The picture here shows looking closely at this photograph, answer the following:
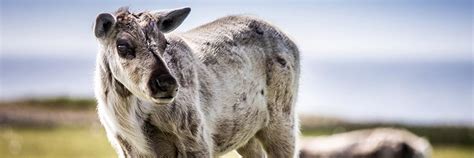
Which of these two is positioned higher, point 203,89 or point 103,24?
point 103,24

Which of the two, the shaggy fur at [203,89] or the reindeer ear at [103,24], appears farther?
the shaggy fur at [203,89]

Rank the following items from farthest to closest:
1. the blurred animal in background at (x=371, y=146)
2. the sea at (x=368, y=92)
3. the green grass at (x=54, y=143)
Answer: the sea at (x=368, y=92)
the green grass at (x=54, y=143)
the blurred animal in background at (x=371, y=146)

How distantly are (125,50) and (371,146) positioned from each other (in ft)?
38.3

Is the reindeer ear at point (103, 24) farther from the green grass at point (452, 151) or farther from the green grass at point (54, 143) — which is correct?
→ the green grass at point (452, 151)

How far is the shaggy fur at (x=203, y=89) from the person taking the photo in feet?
32.1

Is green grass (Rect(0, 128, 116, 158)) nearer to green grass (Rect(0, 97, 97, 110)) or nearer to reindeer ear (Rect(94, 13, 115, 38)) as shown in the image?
green grass (Rect(0, 97, 97, 110))

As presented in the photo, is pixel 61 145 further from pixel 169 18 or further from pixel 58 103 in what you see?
pixel 169 18

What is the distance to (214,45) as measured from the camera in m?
11.6

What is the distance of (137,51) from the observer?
31.3 feet

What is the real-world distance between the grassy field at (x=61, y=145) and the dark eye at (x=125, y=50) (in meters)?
16.0

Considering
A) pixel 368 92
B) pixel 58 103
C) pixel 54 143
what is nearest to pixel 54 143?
pixel 54 143

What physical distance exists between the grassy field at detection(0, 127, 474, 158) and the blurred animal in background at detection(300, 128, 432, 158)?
5.76 metres

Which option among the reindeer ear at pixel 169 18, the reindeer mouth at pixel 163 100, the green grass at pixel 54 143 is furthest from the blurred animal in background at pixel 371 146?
the reindeer mouth at pixel 163 100

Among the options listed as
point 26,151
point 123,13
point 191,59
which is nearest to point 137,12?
A: point 123,13
